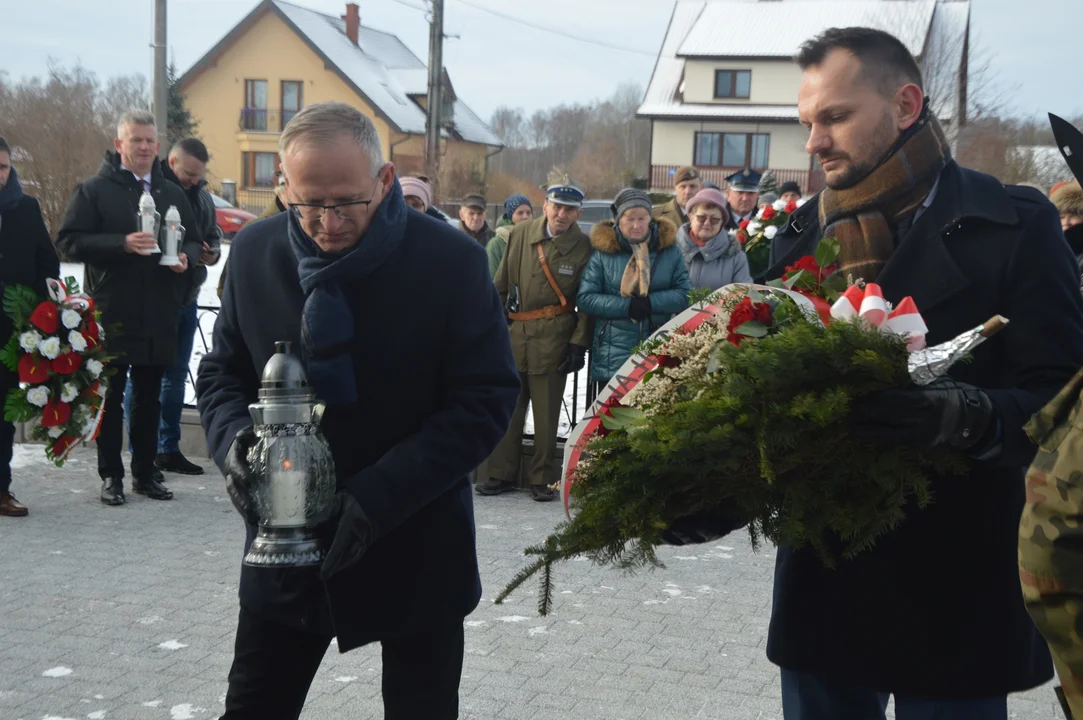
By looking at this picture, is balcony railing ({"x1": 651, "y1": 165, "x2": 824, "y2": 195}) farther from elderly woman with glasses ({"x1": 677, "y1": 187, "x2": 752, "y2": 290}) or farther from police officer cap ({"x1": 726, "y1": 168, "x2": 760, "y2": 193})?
elderly woman with glasses ({"x1": 677, "y1": 187, "x2": 752, "y2": 290})

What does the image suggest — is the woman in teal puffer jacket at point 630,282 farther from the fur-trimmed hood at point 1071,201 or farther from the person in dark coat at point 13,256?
the person in dark coat at point 13,256

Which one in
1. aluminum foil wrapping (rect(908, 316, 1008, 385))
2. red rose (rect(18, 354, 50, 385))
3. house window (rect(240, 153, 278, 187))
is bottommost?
red rose (rect(18, 354, 50, 385))

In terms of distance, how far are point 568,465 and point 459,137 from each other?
50695mm

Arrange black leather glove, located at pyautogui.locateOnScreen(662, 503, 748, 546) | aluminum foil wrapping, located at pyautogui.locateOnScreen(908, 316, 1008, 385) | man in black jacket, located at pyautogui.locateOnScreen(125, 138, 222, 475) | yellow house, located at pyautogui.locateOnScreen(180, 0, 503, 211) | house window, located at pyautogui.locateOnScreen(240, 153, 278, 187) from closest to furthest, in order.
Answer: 1. aluminum foil wrapping, located at pyautogui.locateOnScreen(908, 316, 1008, 385)
2. black leather glove, located at pyautogui.locateOnScreen(662, 503, 748, 546)
3. man in black jacket, located at pyautogui.locateOnScreen(125, 138, 222, 475)
4. yellow house, located at pyautogui.locateOnScreen(180, 0, 503, 211)
5. house window, located at pyautogui.locateOnScreen(240, 153, 278, 187)

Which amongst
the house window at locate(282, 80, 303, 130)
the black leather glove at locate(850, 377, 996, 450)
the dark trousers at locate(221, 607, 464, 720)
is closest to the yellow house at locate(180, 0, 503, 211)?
the house window at locate(282, 80, 303, 130)

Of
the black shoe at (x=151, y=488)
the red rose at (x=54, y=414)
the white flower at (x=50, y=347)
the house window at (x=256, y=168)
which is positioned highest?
the house window at (x=256, y=168)

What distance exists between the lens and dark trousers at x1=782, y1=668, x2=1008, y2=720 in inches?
100

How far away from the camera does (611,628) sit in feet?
17.9

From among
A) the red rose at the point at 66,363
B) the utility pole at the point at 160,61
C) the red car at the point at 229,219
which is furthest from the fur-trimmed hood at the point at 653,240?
the red car at the point at 229,219

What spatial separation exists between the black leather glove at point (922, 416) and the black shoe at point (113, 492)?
21.0 feet

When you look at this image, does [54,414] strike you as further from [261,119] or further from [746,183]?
[261,119]

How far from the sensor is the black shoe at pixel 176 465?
8.65m

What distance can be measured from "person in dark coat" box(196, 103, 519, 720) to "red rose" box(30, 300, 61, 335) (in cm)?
470

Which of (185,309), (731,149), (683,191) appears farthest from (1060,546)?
(731,149)
